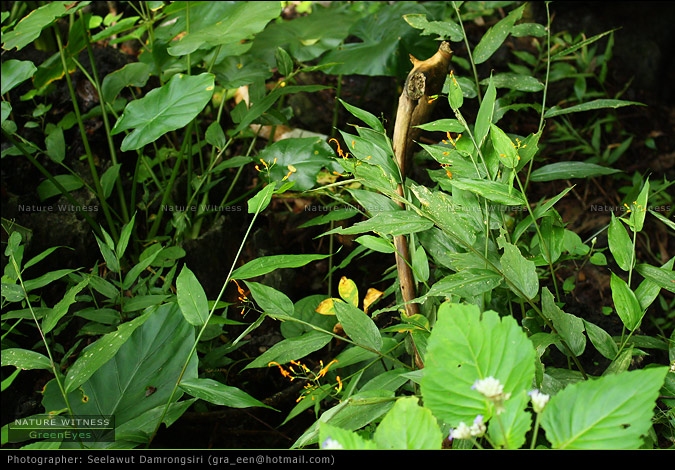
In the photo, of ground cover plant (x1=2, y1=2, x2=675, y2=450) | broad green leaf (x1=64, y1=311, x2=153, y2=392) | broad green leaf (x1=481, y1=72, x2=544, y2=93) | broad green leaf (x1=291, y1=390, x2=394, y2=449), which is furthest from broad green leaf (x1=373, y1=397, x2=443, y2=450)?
broad green leaf (x1=481, y1=72, x2=544, y2=93)

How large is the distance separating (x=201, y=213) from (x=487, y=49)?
0.65 metres

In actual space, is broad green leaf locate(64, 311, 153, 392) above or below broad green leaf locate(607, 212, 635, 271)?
below

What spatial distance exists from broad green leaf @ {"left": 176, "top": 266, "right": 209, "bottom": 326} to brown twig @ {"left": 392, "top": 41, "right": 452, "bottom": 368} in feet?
A: 0.84

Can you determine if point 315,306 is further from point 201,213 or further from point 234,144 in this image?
point 234,144

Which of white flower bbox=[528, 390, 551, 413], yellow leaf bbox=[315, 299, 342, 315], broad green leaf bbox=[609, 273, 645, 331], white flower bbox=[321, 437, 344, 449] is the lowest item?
yellow leaf bbox=[315, 299, 342, 315]

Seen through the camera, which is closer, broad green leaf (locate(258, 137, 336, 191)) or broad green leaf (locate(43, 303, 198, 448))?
broad green leaf (locate(43, 303, 198, 448))

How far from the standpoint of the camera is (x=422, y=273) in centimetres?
77

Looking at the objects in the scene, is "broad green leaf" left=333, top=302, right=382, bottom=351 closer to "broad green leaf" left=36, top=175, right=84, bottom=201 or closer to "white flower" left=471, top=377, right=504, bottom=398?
"white flower" left=471, top=377, right=504, bottom=398

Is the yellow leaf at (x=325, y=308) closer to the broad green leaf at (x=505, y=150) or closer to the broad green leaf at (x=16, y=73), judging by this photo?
the broad green leaf at (x=505, y=150)

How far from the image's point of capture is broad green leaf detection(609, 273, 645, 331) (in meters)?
0.67

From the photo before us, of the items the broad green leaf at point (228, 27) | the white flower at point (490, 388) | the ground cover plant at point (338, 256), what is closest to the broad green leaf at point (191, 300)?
the ground cover plant at point (338, 256)

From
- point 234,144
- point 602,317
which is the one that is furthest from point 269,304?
point 234,144

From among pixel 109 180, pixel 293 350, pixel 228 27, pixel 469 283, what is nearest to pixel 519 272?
pixel 469 283

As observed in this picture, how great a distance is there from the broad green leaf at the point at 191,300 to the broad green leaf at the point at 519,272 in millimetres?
351
